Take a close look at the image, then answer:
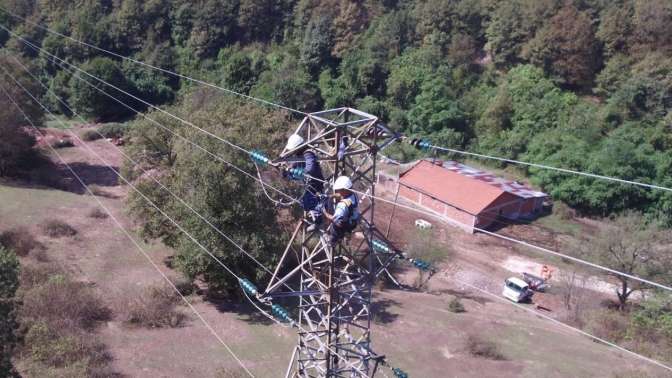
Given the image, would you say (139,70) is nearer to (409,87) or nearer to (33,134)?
(33,134)

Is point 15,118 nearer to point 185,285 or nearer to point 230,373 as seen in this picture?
point 185,285

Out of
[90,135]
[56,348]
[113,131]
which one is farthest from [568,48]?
[56,348]

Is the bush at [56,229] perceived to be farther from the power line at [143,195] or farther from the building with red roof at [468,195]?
the building with red roof at [468,195]

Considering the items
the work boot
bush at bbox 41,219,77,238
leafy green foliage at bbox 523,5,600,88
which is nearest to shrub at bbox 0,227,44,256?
bush at bbox 41,219,77,238

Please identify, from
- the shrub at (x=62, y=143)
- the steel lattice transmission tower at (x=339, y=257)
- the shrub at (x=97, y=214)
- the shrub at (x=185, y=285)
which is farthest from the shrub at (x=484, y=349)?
the shrub at (x=62, y=143)

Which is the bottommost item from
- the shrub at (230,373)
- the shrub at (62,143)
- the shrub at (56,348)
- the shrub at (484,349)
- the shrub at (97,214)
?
the shrub at (62,143)

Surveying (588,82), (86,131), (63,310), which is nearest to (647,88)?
(588,82)

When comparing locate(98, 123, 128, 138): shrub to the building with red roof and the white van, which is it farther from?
the white van
